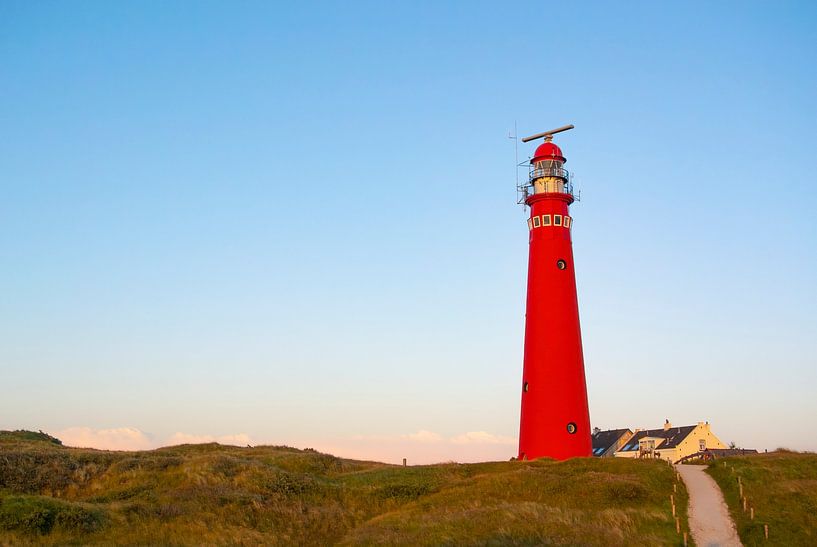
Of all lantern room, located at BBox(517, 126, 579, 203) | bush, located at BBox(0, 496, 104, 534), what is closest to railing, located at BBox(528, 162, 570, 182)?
lantern room, located at BBox(517, 126, 579, 203)

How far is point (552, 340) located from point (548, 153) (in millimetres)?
12699

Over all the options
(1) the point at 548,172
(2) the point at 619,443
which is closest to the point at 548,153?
(1) the point at 548,172

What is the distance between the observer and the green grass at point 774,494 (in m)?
26.1

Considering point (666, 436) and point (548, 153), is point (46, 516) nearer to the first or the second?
point (548, 153)

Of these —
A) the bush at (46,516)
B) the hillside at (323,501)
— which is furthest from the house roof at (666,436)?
the bush at (46,516)

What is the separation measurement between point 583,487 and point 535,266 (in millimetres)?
16481

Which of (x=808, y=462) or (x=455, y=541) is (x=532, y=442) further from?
(x=455, y=541)

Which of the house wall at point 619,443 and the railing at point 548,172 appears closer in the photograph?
the railing at point 548,172

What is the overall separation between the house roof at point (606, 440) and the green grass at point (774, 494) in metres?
33.1

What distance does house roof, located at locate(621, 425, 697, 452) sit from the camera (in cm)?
7031

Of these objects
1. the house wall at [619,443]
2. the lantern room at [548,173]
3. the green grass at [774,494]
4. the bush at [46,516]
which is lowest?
the bush at [46,516]

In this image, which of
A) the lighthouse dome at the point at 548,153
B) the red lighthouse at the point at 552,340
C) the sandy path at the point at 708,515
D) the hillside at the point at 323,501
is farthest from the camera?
the lighthouse dome at the point at 548,153

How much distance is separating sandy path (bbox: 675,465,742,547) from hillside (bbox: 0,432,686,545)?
953 millimetres

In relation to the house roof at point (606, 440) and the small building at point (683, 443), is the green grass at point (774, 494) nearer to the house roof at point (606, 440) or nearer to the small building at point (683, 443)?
the small building at point (683, 443)
